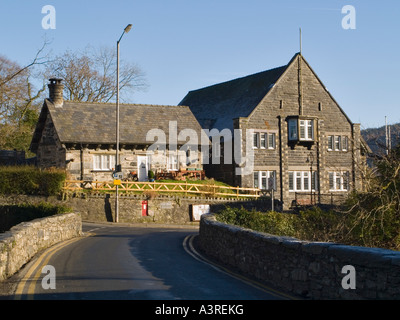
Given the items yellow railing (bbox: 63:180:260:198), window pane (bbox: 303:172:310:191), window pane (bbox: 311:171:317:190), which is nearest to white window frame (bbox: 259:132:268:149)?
yellow railing (bbox: 63:180:260:198)

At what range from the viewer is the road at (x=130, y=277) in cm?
1198

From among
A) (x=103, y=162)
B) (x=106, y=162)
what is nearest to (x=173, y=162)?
(x=106, y=162)

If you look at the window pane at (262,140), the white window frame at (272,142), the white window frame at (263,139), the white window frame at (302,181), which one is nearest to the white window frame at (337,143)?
the white window frame at (302,181)

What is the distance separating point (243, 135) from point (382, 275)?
3725cm

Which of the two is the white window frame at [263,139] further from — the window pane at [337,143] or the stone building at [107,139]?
the window pane at [337,143]

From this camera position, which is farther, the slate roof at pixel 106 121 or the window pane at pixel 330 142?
the window pane at pixel 330 142

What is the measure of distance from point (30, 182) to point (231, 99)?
21655 millimetres

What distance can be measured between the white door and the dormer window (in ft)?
42.3

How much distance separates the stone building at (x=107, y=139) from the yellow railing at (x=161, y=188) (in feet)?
6.17

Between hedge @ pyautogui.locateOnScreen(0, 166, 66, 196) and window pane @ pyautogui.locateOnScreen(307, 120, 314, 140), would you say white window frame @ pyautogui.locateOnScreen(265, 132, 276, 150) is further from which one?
hedge @ pyautogui.locateOnScreen(0, 166, 66, 196)

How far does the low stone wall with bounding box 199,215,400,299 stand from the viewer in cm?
933

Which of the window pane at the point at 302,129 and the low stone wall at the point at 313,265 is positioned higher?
the window pane at the point at 302,129

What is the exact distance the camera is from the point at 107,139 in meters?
43.2
